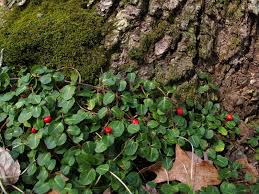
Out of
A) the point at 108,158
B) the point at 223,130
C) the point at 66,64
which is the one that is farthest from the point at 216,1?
the point at 108,158

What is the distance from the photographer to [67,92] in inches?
101

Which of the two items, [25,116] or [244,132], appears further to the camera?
[244,132]

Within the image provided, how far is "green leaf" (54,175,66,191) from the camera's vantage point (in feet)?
7.63

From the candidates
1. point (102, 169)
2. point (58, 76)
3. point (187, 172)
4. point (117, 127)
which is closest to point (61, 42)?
point (58, 76)

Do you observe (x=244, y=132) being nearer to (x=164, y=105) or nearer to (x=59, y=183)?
(x=164, y=105)

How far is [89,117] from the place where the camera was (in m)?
2.50

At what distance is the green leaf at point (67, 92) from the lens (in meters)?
2.54

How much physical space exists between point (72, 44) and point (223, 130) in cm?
118

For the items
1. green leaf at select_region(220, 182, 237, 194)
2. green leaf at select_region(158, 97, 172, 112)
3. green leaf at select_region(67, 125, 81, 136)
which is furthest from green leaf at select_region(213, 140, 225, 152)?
green leaf at select_region(67, 125, 81, 136)

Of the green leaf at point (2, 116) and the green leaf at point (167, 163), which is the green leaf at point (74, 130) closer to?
the green leaf at point (2, 116)

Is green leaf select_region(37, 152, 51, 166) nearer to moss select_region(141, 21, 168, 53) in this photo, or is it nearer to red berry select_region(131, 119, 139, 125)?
red berry select_region(131, 119, 139, 125)

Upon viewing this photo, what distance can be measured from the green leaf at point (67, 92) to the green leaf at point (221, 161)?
102cm

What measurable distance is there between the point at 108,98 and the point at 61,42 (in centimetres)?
53

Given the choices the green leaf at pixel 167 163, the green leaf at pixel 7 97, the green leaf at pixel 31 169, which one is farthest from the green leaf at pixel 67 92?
the green leaf at pixel 167 163
